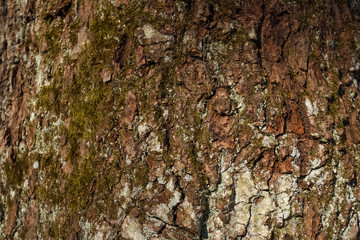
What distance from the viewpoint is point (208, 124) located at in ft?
4.87

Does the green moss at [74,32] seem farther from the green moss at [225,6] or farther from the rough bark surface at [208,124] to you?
the green moss at [225,6]

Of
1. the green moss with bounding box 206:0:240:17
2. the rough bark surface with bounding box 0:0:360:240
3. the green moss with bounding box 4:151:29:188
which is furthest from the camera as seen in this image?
the green moss with bounding box 4:151:29:188

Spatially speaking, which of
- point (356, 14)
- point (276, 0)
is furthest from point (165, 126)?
point (356, 14)

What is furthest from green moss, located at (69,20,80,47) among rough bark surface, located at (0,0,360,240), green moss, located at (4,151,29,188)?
green moss, located at (4,151,29,188)

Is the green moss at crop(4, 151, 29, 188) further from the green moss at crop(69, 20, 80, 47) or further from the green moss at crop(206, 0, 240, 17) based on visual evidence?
the green moss at crop(206, 0, 240, 17)

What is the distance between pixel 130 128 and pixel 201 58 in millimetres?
453

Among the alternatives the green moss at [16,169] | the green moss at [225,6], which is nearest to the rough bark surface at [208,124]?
the green moss at [225,6]

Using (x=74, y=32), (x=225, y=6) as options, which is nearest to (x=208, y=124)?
(x=225, y=6)

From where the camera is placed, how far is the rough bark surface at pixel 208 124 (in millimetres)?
1442

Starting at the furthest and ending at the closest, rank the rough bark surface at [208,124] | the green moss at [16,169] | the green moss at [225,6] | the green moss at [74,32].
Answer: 1. the green moss at [16,169]
2. the green moss at [74,32]
3. the green moss at [225,6]
4. the rough bark surface at [208,124]

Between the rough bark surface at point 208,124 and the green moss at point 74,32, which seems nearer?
the rough bark surface at point 208,124

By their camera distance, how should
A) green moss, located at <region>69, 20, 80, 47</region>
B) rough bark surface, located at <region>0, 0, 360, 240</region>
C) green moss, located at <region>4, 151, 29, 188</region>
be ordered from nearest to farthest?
1. rough bark surface, located at <region>0, 0, 360, 240</region>
2. green moss, located at <region>69, 20, 80, 47</region>
3. green moss, located at <region>4, 151, 29, 188</region>

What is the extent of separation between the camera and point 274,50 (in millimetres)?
1554

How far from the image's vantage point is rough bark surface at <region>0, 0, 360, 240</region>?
1442 mm
